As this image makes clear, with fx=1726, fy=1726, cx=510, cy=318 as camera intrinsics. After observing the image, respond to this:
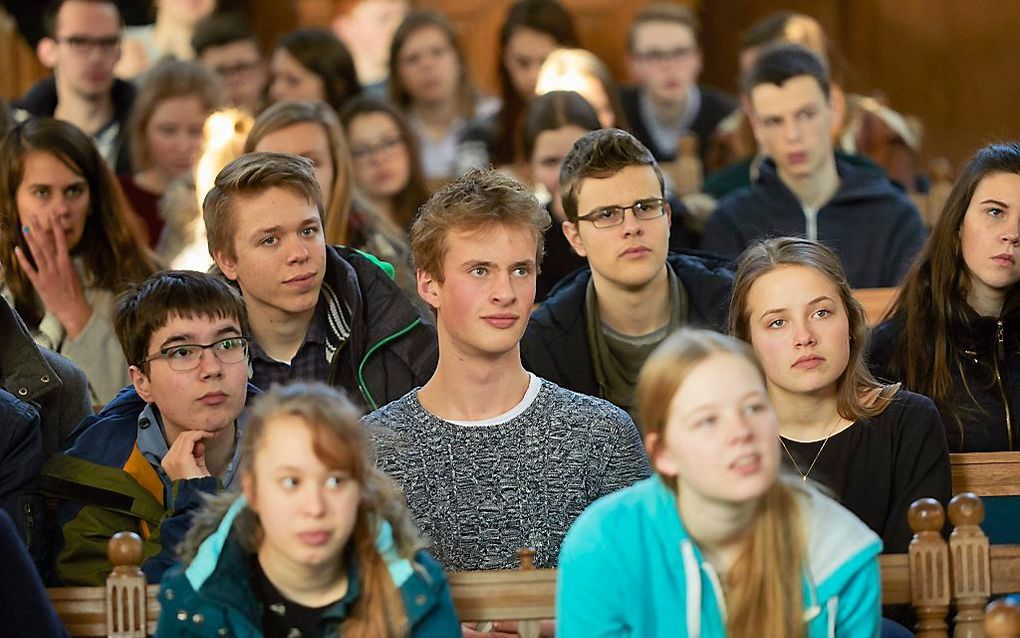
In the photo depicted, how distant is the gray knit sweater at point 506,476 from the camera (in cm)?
288

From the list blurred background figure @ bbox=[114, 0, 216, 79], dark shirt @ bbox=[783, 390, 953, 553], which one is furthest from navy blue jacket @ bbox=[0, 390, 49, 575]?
blurred background figure @ bbox=[114, 0, 216, 79]

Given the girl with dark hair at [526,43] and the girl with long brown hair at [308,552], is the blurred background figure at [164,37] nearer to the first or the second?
the girl with dark hair at [526,43]

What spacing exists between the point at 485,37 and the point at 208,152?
3.19m

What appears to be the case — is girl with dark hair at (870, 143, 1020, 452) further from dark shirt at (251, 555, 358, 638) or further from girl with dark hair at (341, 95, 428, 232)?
girl with dark hair at (341, 95, 428, 232)

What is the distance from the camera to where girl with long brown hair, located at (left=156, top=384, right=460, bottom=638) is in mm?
2381

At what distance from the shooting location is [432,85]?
6301mm

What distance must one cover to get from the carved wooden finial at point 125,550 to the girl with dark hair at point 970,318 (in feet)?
5.25

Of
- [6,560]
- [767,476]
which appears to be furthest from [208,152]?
[767,476]

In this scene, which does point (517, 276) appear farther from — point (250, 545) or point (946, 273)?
point (946, 273)

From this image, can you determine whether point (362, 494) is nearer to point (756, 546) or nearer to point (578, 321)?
point (756, 546)

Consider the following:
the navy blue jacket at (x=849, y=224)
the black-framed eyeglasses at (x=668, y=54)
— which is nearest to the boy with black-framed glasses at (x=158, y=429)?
the navy blue jacket at (x=849, y=224)

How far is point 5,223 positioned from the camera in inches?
160

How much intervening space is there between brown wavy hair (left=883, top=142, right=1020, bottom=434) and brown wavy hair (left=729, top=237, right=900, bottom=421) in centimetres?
33

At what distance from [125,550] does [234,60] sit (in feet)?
13.3
